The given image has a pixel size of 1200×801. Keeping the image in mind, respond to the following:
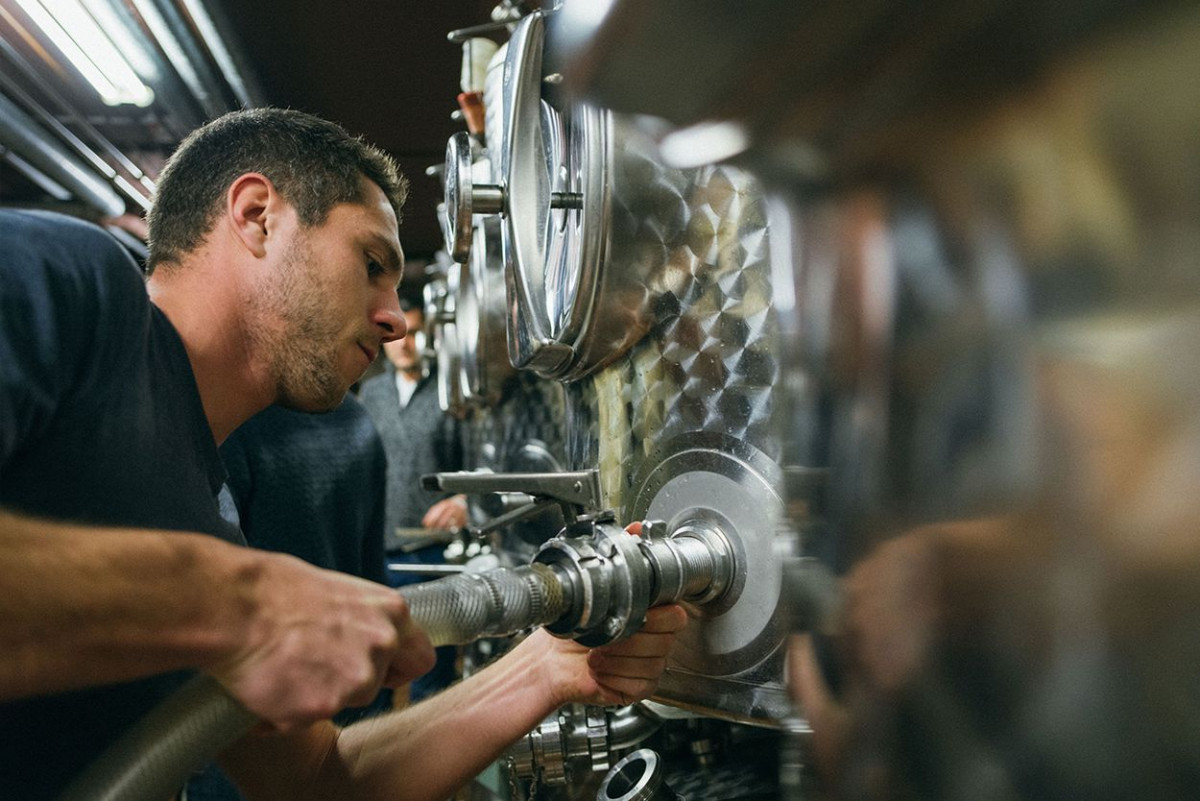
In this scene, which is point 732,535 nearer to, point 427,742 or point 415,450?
point 427,742

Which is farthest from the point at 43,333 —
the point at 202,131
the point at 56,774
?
the point at 202,131

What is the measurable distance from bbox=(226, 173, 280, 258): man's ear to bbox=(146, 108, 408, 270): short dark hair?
24mm

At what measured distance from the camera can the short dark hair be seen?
1.26 m

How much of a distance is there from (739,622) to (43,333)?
664 millimetres

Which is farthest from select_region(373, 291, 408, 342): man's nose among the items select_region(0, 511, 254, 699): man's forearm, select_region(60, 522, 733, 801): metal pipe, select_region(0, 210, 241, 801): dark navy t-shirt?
select_region(0, 511, 254, 699): man's forearm

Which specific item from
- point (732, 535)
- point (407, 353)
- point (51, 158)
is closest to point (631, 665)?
point (732, 535)

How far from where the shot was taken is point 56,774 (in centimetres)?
91

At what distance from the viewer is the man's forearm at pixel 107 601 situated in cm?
57

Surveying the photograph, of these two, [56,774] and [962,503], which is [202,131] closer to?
[56,774]

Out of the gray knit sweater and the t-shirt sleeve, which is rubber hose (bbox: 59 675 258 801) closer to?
the t-shirt sleeve

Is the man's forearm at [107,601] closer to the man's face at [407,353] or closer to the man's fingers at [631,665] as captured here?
the man's fingers at [631,665]

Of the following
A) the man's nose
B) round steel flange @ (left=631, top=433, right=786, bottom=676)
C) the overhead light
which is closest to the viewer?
round steel flange @ (left=631, top=433, right=786, bottom=676)

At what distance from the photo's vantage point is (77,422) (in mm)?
861

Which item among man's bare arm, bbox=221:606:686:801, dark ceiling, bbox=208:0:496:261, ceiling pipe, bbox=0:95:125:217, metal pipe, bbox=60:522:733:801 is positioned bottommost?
man's bare arm, bbox=221:606:686:801
